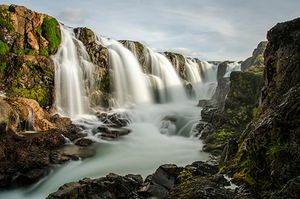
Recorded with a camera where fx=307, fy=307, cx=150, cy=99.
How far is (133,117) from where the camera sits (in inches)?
1077

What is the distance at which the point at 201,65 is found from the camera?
5044 cm

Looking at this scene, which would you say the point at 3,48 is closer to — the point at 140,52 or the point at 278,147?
the point at 140,52

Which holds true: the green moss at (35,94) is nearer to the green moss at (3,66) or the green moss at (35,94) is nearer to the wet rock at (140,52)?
the green moss at (3,66)

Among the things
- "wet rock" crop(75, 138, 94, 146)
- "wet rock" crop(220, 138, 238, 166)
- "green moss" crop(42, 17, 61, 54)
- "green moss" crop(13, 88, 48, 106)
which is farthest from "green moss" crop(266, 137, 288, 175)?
"green moss" crop(42, 17, 61, 54)

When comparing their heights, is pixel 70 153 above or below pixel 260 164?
below

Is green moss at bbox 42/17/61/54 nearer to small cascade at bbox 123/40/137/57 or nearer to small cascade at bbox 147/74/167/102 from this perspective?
small cascade at bbox 123/40/137/57

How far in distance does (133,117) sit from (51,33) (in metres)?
11.0

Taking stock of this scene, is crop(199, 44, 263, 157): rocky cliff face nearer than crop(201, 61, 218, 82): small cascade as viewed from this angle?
Yes

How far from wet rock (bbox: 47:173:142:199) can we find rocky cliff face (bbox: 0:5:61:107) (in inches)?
624

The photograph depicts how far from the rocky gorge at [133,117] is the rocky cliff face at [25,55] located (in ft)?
0.26

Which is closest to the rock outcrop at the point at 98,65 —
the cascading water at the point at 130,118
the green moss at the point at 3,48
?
the cascading water at the point at 130,118

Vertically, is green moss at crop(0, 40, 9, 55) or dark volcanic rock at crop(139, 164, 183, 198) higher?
green moss at crop(0, 40, 9, 55)

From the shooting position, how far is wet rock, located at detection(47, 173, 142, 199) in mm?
9211

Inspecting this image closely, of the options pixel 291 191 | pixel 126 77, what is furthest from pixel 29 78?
pixel 291 191
